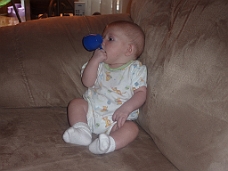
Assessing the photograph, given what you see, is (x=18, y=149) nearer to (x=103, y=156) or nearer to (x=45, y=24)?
(x=103, y=156)

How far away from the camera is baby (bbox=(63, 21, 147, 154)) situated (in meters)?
1.10

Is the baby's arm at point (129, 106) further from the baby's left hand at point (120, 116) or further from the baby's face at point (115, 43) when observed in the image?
the baby's face at point (115, 43)

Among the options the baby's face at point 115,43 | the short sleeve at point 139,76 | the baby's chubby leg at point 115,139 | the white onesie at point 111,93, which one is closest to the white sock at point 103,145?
the baby's chubby leg at point 115,139

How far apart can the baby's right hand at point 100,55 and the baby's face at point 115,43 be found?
13mm

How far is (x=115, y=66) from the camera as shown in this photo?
122 cm

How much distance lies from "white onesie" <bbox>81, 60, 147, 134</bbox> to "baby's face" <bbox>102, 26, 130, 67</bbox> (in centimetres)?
4

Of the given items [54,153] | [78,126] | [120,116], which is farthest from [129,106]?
[54,153]

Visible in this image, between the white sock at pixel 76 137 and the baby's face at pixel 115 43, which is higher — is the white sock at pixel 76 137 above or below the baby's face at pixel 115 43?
below

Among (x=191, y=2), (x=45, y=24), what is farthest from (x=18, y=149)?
(x=191, y=2)

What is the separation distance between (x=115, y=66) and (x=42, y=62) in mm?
281

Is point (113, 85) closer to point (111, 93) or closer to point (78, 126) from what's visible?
point (111, 93)

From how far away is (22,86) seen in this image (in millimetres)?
1214

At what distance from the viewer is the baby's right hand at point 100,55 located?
1.17m

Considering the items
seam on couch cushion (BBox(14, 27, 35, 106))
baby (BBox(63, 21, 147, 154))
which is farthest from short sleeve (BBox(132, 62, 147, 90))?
seam on couch cushion (BBox(14, 27, 35, 106))
